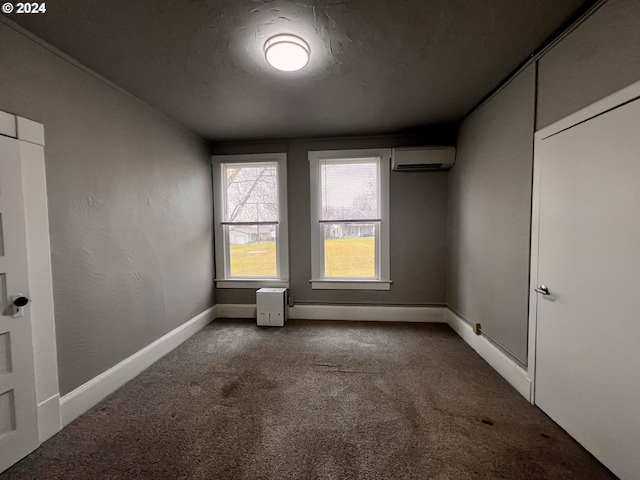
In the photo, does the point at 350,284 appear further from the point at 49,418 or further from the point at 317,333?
the point at 49,418

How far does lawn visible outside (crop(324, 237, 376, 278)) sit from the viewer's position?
12.8 feet

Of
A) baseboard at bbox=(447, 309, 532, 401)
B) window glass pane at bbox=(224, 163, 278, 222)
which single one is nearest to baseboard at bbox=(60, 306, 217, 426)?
window glass pane at bbox=(224, 163, 278, 222)

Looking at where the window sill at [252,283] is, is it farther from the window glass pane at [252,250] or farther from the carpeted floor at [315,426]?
the carpeted floor at [315,426]

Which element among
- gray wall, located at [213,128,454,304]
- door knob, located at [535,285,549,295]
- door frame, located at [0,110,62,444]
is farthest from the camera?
gray wall, located at [213,128,454,304]

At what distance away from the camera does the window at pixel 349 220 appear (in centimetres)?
380

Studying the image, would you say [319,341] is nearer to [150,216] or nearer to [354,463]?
[354,463]

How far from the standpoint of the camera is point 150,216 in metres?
2.73

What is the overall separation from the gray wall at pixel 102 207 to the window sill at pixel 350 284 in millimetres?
1768

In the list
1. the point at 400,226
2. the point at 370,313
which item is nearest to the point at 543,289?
the point at 400,226

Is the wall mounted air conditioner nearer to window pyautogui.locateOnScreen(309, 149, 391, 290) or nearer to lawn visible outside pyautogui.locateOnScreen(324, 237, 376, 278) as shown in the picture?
window pyautogui.locateOnScreen(309, 149, 391, 290)

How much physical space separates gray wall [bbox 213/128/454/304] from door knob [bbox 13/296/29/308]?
273 cm

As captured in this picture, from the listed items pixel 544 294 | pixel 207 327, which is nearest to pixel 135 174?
pixel 207 327

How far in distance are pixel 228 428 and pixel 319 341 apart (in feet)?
4.96

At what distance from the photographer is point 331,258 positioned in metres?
3.97
